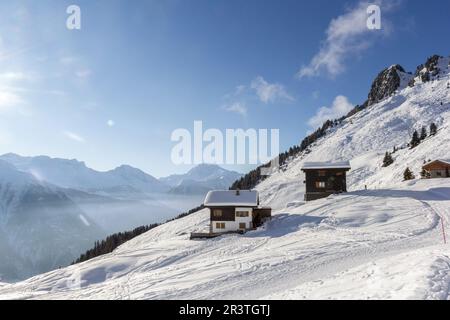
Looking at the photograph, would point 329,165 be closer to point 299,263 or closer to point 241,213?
point 241,213

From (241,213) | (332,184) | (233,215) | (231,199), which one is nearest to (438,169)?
(332,184)

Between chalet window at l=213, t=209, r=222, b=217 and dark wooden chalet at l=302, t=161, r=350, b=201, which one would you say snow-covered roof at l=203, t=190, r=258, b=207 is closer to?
chalet window at l=213, t=209, r=222, b=217

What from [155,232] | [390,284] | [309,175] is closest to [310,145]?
[155,232]

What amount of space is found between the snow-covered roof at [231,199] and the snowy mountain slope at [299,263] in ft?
13.7

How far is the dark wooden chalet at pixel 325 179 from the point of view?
60344 millimetres

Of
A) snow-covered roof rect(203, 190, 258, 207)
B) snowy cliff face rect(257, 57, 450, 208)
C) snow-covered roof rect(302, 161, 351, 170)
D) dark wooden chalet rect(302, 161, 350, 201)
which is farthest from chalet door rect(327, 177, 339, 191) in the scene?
snowy cliff face rect(257, 57, 450, 208)

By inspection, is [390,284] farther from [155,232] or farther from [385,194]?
[155,232]

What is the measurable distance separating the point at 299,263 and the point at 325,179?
4055cm

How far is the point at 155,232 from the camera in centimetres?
9212

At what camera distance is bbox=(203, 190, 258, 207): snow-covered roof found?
154 feet

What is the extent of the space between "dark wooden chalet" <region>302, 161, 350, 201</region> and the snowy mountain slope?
12.4 m

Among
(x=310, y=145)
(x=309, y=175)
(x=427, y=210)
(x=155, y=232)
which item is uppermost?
(x=310, y=145)
